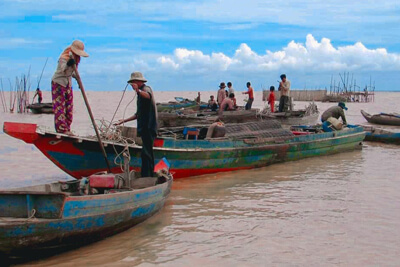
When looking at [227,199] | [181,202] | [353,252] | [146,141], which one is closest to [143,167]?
[146,141]

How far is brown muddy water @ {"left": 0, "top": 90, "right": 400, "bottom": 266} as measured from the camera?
16.7 ft

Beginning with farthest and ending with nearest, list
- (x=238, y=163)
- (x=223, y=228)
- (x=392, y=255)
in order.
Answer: (x=238, y=163) < (x=223, y=228) < (x=392, y=255)

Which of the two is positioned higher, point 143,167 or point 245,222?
point 143,167

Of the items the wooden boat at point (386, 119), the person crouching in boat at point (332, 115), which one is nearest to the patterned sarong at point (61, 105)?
the person crouching in boat at point (332, 115)

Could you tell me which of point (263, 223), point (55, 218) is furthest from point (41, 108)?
point (55, 218)

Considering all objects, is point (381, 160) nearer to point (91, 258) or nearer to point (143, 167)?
point (143, 167)

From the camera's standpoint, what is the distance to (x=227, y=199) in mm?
7672

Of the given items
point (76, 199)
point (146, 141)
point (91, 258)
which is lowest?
point (91, 258)

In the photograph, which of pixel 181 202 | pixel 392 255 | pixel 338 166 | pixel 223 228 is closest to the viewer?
pixel 392 255

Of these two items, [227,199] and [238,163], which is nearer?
[227,199]

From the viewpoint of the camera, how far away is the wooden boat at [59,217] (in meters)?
4.43

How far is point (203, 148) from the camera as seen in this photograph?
9070 mm

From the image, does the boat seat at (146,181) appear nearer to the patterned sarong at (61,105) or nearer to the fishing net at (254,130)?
the patterned sarong at (61,105)

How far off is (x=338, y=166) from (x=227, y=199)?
4.42m
